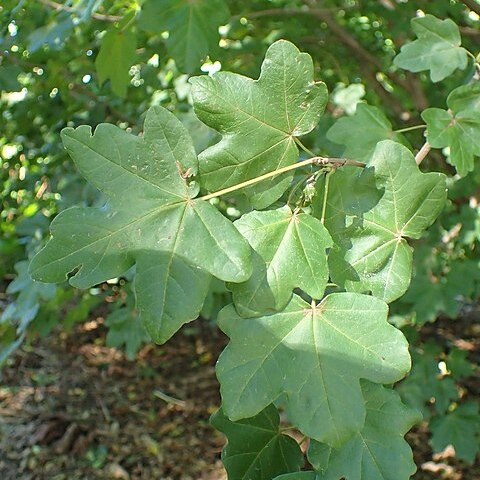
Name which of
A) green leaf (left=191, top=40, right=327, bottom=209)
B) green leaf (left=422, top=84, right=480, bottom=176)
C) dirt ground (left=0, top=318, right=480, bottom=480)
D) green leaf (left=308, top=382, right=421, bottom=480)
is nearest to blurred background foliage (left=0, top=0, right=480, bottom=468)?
dirt ground (left=0, top=318, right=480, bottom=480)

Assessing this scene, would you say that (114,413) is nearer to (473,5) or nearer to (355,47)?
(355,47)

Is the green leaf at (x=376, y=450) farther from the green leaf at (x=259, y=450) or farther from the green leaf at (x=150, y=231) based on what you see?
the green leaf at (x=150, y=231)

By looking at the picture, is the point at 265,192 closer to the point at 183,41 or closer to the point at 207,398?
the point at 183,41

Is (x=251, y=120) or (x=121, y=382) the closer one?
(x=251, y=120)

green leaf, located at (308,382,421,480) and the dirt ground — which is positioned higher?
green leaf, located at (308,382,421,480)

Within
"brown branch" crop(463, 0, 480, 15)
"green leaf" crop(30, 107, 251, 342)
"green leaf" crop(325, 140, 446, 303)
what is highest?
"green leaf" crop(30, 107, 251, 342)

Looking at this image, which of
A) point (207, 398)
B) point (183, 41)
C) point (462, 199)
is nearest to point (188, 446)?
point (207, 398)

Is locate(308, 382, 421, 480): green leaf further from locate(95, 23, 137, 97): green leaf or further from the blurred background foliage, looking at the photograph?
locate(95, 23, 137, 97): green leaf
